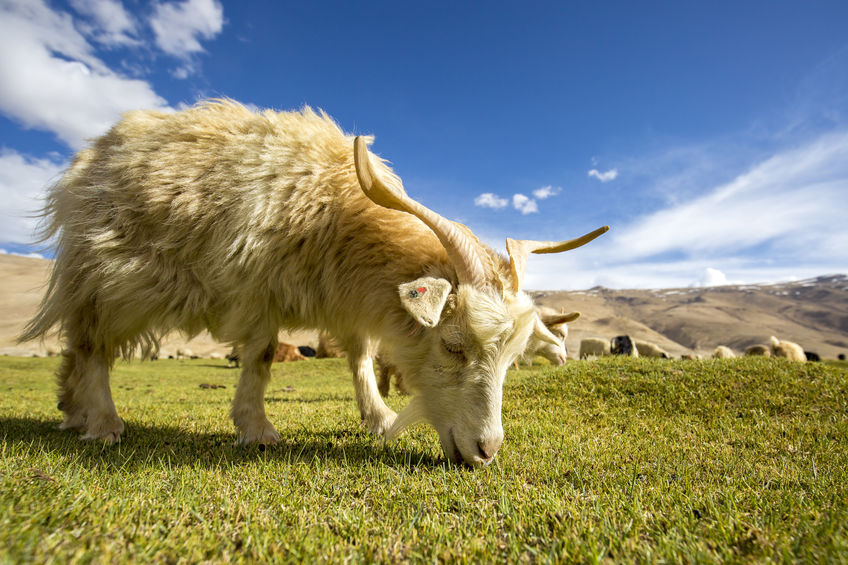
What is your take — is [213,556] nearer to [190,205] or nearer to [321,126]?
[190,205]

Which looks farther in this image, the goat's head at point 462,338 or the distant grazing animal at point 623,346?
the distant grazing animal at point 623,346

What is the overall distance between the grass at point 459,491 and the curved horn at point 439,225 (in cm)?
133

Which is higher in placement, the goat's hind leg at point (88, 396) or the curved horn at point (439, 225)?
the curved horn at point (439, 225)

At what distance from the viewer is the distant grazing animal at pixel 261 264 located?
337 cm

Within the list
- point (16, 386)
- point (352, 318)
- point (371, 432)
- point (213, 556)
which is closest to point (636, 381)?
point (371, 432)

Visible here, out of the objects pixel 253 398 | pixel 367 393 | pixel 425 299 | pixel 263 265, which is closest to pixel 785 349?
pixel 367 393

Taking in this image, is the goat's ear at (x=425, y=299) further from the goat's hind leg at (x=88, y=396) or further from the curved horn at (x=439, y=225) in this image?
the goat's hind leg at (x=88, y=396)

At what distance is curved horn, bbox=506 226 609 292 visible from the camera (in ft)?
11.4

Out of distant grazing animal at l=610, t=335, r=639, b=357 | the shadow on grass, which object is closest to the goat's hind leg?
the shadow on grass

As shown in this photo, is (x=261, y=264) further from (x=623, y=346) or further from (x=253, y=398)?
(x=623, y=346)

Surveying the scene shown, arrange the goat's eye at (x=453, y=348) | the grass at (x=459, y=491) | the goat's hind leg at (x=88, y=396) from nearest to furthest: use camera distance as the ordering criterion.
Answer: the grass at (x=459, y=491)
the goat's eye at (x=453, y=348)
the goat's hind leg at (x=88, y=396)

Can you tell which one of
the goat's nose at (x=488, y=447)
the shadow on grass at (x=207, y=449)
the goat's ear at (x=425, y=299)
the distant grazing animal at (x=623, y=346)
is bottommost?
the distant grazing animal at (x=623, y=346)

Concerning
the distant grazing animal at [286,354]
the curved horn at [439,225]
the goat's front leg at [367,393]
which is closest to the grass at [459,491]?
the goat's front leg at [367,393]

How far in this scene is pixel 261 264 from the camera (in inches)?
154
